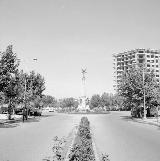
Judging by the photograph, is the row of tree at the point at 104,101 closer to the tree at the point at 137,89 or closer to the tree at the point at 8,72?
the tree at the point at 137,89

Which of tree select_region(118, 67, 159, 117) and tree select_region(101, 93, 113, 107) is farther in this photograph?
tree select_region(101, 93, 113, 107)

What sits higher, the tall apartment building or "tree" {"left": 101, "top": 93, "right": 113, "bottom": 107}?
the tall apartment building

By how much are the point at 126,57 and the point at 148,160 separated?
169m

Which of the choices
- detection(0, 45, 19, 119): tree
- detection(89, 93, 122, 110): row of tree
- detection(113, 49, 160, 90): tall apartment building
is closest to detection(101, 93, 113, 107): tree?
detection(89, 93, 122, 110): row of tree

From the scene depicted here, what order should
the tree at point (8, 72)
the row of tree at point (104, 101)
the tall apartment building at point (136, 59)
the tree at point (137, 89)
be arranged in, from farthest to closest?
1. the tall apartment building at point (136, 59)
2. the row of tree at point (104, 101)
3. the tree at point (137, 89)
4. the tree at point (8, 72)

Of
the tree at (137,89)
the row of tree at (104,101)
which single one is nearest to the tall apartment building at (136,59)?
the row of tree at (104,101)

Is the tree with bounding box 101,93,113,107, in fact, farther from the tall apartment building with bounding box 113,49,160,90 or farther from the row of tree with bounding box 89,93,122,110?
the tall apartment building with bounding box 113,49,160,90

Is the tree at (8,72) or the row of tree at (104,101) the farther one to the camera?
the row of tree at (104,101)

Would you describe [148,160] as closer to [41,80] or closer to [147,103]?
[147,103]

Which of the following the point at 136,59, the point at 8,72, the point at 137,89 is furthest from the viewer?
the point at 136,59

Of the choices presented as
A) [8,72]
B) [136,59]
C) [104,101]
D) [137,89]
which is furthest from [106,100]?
[8,72]

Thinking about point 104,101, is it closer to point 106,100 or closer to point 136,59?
point 106,100

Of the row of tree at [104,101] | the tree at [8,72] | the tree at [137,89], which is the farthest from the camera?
the row of tree at [104,101]

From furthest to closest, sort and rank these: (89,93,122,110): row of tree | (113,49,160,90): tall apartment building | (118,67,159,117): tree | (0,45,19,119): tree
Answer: (113,49,160,90): tall apartment building < (89,93,122,110): row of tree < (118,67,159,117): tree < (0,45,19,119): tree
